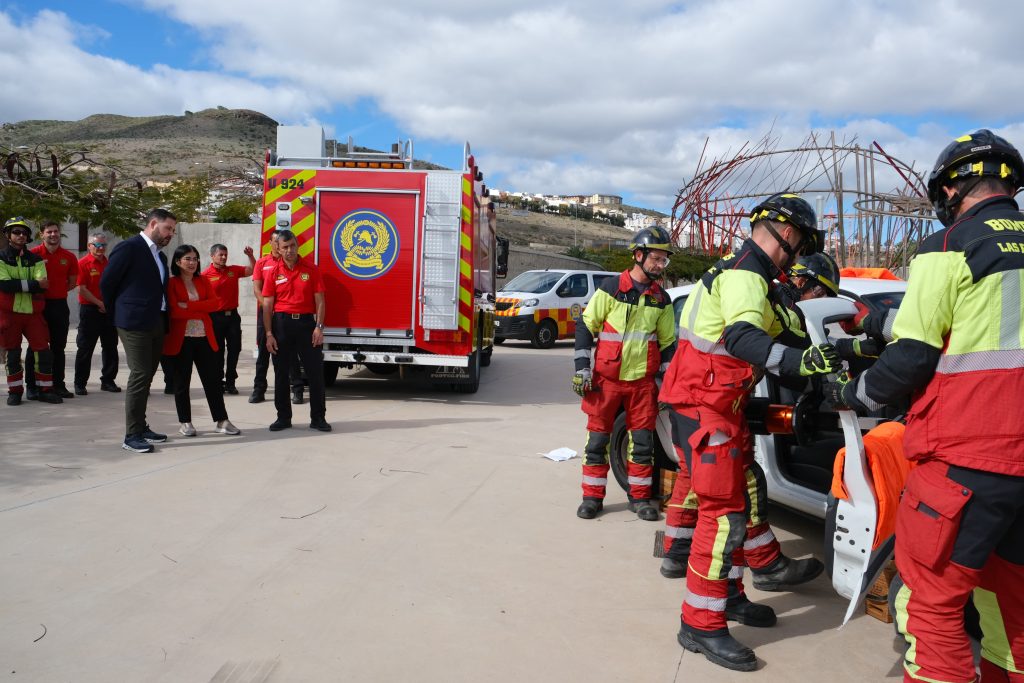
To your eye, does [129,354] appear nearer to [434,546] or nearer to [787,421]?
[434,546]

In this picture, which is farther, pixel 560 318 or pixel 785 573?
pixel 560 318

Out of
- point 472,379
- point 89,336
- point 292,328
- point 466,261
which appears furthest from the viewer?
point 472,379

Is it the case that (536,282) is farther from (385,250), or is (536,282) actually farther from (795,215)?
(795,215)

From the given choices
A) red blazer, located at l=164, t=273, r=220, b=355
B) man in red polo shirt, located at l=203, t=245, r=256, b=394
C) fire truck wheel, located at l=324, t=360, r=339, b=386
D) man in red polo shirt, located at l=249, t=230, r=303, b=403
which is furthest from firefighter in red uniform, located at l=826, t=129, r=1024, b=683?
fire truck wheel, located at l=324, t=360, r=339, b=386

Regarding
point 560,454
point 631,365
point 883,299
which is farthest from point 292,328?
point 883,299

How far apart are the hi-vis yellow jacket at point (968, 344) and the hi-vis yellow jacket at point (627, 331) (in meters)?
2.55

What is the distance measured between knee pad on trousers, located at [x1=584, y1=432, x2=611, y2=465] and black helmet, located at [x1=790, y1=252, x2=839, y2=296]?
156cm

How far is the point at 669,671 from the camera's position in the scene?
312cm

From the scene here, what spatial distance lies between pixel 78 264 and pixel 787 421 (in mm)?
8241

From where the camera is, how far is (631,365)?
4.99 meters

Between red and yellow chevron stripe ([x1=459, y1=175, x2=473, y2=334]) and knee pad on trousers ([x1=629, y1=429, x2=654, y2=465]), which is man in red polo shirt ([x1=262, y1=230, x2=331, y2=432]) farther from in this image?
knee pad on trousers ([x1=629, y1=429, x2=654, y2=465])

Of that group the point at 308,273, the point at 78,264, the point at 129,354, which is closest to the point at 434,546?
the point at 129,354

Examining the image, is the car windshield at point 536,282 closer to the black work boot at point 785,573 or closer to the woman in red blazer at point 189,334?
the woman in red blazer at point 189,334

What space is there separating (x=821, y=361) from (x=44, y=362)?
26.3 feet
